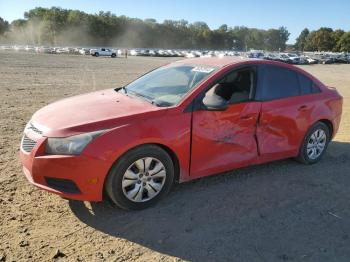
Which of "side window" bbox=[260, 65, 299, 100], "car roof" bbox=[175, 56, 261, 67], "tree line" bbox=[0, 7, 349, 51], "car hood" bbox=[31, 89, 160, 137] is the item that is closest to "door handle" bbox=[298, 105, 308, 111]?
"side window" bbox=[260, 65, 299, 100]

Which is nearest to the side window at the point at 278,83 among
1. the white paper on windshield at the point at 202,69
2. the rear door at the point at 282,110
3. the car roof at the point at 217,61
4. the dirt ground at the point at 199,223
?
the rear door at the point at 282,110

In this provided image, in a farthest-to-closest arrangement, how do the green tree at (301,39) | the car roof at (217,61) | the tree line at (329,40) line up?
the green tree at (301,39) → the tree line at (329,40) → the car roof at (217,61)

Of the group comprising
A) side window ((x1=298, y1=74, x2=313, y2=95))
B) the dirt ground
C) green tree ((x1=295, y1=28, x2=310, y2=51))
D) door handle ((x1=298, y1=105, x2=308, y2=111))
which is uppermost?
green tree ((x1=295, y1=28, x2=310, y2=51))

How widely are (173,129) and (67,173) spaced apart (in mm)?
1234

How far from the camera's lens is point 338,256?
3.83 metres

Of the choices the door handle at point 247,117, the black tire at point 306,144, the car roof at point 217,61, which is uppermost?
the car roof at point 217,61

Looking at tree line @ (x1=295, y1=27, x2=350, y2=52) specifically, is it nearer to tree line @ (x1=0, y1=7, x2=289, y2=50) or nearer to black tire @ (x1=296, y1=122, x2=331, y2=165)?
tree line @ (x1=0, y1=7, x2=289, y2=50)

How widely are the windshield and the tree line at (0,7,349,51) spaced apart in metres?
137

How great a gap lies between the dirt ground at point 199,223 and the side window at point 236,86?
1.13 m

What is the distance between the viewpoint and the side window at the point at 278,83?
559cm

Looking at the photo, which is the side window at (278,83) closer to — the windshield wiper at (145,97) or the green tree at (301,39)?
the windshield wiper at (145,97)

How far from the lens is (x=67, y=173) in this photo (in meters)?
4.05

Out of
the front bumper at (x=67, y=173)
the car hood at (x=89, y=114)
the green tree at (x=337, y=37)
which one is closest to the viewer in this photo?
the front bumper at (x=67, y=173)

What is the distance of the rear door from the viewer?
18.1 ft
